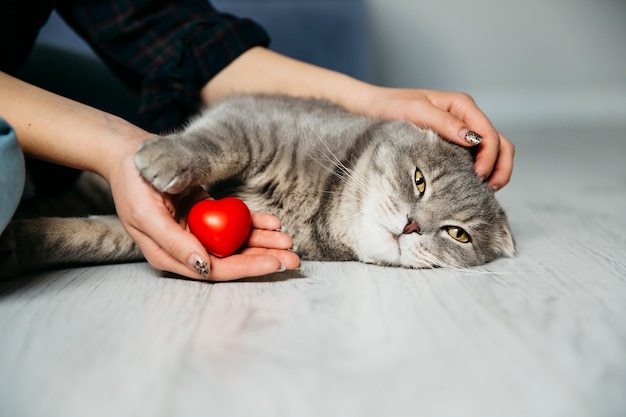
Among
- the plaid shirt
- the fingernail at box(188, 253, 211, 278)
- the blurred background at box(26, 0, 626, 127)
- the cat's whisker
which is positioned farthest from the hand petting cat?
the blurred background at box(26, 0, 626, 127)

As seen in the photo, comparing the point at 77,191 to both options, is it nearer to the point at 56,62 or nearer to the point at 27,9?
the point at 27,9

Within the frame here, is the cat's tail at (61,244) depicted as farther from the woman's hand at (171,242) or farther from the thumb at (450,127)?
the thumb at (450,127)

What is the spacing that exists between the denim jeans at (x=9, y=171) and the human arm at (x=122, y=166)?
16 cm

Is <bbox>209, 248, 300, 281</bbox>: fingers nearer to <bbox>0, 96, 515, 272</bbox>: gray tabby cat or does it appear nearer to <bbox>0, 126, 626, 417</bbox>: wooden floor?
<bbox>0, 126, 626, 417</bbox>: wooden floor

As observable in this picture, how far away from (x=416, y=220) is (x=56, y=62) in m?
1.46

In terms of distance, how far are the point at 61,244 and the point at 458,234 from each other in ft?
2.84

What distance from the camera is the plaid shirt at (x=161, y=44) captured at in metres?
1.67

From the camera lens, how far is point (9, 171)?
921 mm

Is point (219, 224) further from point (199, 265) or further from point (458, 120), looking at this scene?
point (458, 120)

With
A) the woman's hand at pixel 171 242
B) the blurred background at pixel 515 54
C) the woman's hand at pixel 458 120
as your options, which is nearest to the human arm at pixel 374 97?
the woman's hand at pixel 458 120

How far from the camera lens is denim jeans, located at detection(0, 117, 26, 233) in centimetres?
91

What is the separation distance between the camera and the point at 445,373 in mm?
800

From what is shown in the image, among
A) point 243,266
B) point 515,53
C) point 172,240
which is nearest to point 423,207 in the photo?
point 243,266

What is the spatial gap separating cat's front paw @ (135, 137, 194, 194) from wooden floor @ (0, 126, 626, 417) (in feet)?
0.67
